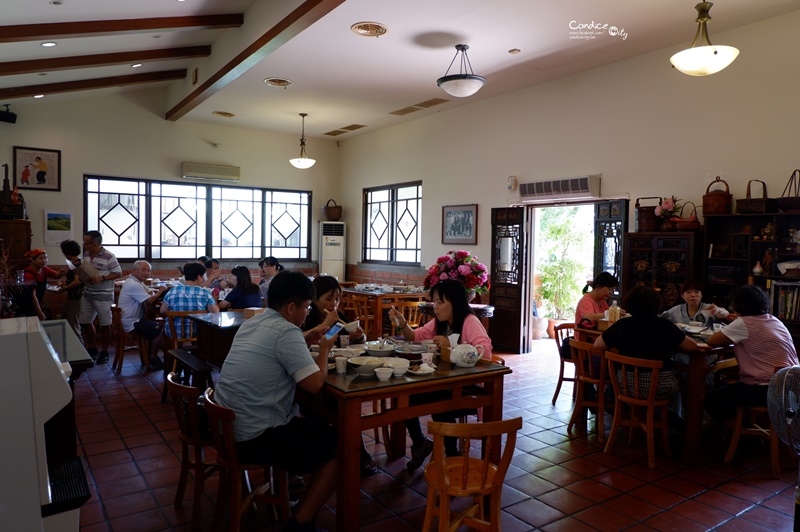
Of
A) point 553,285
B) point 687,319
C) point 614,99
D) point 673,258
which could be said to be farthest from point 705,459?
point 553,285

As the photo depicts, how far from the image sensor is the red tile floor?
2.80 metres

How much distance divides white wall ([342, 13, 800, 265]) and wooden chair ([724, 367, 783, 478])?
2080mm

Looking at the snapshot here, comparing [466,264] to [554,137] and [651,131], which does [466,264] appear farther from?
[651,131]

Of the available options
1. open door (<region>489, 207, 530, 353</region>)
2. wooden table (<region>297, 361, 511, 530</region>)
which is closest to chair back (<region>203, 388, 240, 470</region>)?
wooden table (<region>297, 361, 511, 530</region>)

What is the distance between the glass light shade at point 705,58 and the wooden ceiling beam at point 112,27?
4115 millimetres

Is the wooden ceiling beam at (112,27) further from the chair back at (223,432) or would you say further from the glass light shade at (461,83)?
the chair back at (223,432)

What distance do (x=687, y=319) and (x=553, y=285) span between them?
4597 millimetres

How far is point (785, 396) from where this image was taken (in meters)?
2.22

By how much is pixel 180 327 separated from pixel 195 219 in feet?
15.1

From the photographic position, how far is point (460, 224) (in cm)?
792

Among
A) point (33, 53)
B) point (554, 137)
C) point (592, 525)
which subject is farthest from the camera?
point (554, 137)

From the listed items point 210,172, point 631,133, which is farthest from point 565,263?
point 210,172

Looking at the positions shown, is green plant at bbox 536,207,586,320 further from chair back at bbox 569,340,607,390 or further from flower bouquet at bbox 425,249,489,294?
chair back at bbox 569,340,607,390

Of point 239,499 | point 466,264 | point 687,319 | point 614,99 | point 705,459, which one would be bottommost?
point 705,459
